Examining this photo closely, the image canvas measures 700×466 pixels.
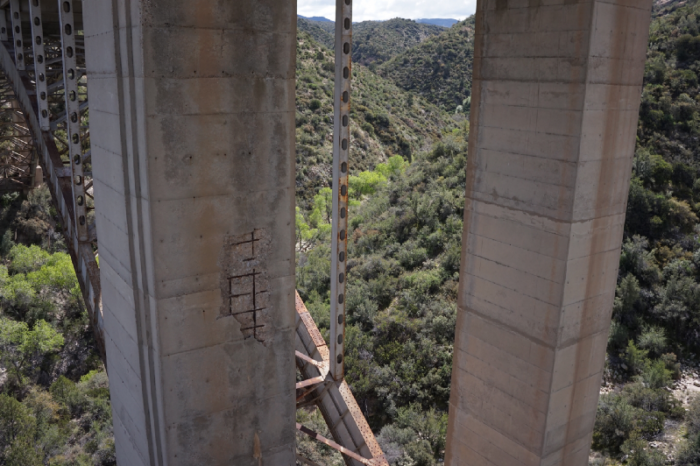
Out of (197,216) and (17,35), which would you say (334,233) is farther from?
(17,35)

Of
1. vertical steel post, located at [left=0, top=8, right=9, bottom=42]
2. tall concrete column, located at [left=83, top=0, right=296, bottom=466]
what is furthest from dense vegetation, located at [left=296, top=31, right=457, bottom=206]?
tall concrete column, located at [left=83, top=0, right=296, bottom=466]

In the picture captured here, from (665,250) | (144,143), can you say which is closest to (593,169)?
(144,143)

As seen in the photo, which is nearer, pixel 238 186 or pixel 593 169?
pixel 238 186

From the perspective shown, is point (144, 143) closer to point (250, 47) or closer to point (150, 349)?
point (250, 47)

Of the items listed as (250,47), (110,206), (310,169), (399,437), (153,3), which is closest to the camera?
(153,3)

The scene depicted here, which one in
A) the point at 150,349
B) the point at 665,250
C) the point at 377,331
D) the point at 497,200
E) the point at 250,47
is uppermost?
the point at 250,47

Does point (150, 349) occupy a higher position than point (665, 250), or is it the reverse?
point (150, 349)

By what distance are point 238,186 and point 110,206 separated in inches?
60.1

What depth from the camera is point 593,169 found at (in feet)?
23.5

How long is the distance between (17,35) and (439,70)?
5805cm

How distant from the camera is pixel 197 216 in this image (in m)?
5.89

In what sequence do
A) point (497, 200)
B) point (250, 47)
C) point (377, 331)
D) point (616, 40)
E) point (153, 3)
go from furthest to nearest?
point (377, 331), point (497, 200), point (616, 40), point (250, 47), point (153, 3)

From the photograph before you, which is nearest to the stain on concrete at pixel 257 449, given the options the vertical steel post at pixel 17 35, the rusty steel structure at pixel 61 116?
the rusty steel structure at pixel 61 116

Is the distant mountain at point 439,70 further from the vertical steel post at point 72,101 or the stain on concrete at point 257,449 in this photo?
the stain on concrete at point 257,449
